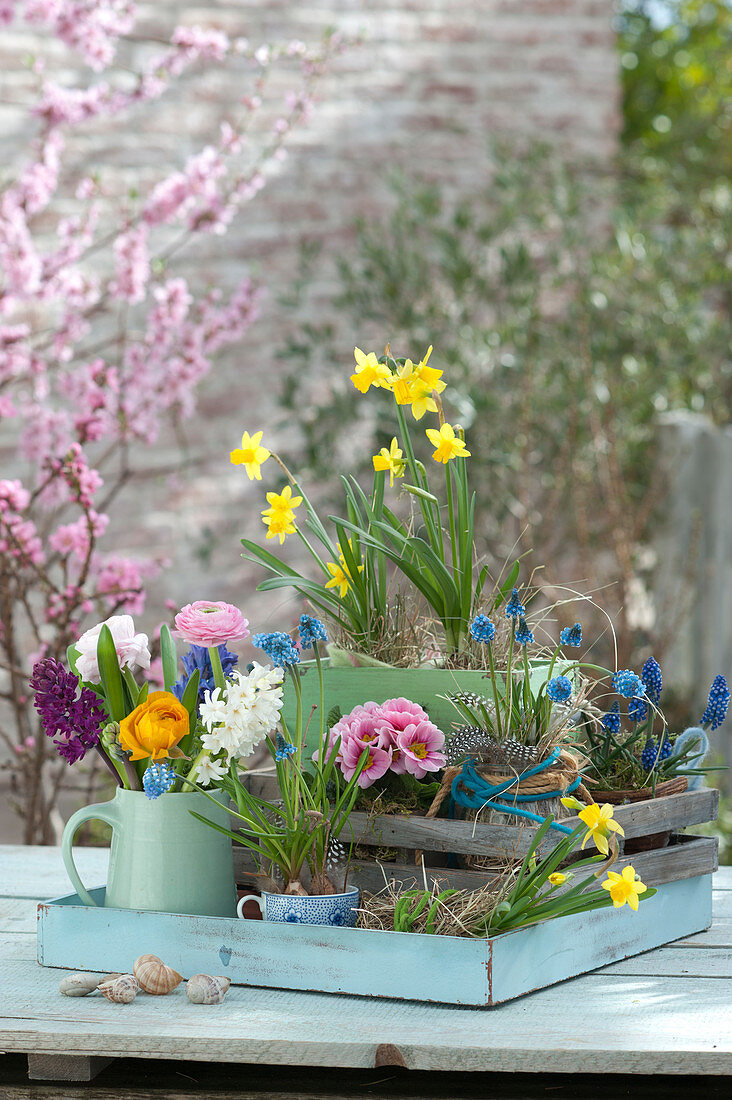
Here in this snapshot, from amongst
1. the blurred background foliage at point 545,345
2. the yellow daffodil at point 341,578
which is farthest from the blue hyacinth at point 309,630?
the blurred background foliage at point 545,345

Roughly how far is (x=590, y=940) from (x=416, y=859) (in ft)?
0.61

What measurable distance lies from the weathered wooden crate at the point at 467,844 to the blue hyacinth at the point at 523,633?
0.17 metres

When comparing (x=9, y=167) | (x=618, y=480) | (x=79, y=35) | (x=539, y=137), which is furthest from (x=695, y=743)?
(x=539, y=137)

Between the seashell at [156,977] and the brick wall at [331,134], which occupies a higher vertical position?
the brick wall at [331,134]

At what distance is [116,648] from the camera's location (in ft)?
4.00

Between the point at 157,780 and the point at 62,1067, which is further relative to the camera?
the point at 157,780

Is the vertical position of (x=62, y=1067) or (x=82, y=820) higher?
(x=82, y=820)

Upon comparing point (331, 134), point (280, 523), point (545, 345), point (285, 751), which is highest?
point (331, 134)

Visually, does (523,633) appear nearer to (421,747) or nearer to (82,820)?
(421,747)

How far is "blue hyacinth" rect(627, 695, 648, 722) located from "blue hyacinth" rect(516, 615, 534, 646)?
20 cm

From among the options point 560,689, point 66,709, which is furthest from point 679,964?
point 66,709

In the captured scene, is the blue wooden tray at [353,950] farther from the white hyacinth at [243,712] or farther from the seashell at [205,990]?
the white hyacinth at [243,712]

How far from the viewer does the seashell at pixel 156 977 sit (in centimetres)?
110

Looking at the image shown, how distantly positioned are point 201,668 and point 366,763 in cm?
22
